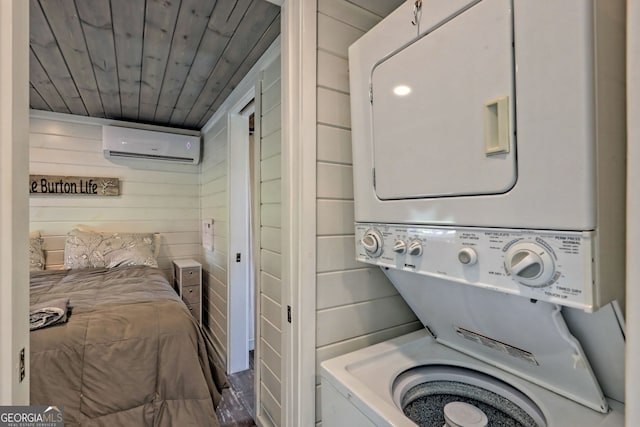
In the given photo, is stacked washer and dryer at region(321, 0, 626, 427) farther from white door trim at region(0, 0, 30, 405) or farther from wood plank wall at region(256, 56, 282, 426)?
white door trim at region(0, 0, 30, 405)

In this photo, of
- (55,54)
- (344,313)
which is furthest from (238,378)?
(55,54)

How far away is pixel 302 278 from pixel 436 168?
61 centimetres

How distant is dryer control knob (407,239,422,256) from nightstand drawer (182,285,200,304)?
291 centimetres

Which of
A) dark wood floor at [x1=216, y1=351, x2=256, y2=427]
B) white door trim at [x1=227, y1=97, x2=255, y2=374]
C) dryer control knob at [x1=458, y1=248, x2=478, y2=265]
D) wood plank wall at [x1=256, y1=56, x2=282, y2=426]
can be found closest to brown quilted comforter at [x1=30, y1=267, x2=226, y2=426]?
dark wood floor at [x1=216, y1=351, x2=256, y2=427]

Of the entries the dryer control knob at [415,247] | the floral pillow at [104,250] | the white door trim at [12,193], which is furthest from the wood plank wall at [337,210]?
the floral pillow at [104,250]

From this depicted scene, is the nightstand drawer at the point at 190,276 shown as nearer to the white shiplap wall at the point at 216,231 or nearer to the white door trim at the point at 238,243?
the white shiplap wall at the point at 216,231

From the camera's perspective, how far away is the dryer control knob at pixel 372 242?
3.04ft

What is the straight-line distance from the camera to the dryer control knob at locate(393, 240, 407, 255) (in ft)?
2.80

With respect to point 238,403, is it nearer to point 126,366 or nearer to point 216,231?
point 126,366

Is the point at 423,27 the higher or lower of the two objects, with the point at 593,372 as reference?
higher

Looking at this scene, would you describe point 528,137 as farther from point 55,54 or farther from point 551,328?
point 55,54

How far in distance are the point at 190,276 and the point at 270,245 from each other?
1.92 meters

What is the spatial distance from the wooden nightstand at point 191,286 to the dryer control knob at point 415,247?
9.50ft

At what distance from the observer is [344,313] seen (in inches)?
47.3
